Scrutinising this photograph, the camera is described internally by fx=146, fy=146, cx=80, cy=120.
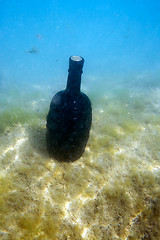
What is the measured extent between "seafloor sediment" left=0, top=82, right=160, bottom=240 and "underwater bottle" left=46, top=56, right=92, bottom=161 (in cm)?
56

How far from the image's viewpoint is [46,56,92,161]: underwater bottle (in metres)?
2.68

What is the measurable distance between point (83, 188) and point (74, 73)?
2254 millimetres

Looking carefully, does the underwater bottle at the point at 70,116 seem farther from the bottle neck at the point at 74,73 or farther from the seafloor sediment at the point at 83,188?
the seafloor sediment at the point at 83,188

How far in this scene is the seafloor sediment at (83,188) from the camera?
8.06 ft

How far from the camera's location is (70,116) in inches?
108

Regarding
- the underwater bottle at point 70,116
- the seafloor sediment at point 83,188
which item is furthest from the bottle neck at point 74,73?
the seafloor sediment at point 83,188

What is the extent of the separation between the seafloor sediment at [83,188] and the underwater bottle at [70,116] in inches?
22.0

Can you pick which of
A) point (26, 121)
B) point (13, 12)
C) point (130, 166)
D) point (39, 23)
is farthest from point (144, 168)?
point (13, 12)

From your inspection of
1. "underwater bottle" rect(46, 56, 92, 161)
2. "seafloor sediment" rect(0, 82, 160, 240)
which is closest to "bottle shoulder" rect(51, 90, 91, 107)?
"underwater bottle" rect(46, 56, 92, 161)

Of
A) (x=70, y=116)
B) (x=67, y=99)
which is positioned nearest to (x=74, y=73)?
(x=67, y=99)

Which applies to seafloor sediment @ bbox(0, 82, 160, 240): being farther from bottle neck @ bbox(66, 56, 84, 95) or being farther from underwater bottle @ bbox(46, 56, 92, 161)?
bottle neck @ bbox(66, 56, 84, 95)

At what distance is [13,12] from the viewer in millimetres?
87312

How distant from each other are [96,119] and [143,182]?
8.22 feet

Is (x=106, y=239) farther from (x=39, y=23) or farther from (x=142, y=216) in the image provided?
(x=39, y=23)
